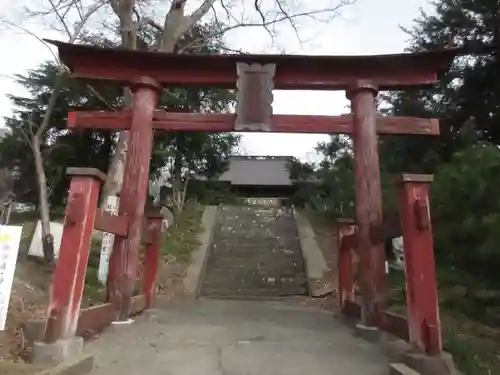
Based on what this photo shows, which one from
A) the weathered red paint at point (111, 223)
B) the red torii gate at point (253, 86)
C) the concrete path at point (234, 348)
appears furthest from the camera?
the red torii gate at point (253, 86)

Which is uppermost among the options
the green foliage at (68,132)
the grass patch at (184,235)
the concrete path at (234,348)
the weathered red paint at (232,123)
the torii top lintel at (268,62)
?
the green foliage at (68,132)

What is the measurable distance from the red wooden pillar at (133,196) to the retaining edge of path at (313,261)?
4959mm

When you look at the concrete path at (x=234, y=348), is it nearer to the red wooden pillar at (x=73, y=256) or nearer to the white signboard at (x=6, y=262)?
the red wooden pillar at (x=73, y=256)

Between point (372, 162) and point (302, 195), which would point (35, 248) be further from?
point (302, 195)

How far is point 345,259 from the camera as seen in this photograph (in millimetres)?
7125

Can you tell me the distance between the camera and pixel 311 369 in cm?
369

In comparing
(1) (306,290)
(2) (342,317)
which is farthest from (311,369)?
(1) (306,290)

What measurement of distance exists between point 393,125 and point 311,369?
12.0 feet

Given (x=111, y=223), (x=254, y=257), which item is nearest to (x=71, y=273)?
(x=111, y=223)

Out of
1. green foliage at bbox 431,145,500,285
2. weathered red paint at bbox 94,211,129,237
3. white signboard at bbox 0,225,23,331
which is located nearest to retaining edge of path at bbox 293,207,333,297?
green foliage at bbox 431,145,500,285

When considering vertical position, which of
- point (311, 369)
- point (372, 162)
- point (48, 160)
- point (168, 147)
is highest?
point (168, 147)

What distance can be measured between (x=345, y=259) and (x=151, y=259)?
2.70 meters

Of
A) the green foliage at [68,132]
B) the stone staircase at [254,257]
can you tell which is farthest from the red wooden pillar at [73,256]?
the green foliage at [68,132]

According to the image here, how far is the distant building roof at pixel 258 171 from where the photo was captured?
3234 cm
